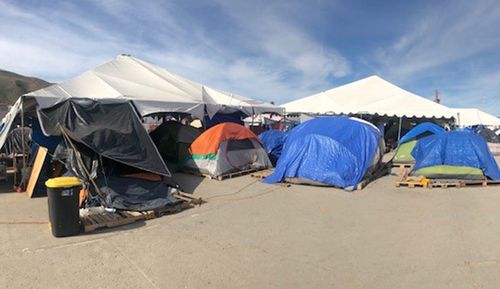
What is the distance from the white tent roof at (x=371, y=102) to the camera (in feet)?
83.3

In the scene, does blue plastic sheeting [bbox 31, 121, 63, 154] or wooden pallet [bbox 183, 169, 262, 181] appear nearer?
blue plastic sheeting [bbox 31, 121, 63, 154]

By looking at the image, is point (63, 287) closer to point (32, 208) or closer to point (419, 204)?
point (32, 208)

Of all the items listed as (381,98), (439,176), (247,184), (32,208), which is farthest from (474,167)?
(381,98)

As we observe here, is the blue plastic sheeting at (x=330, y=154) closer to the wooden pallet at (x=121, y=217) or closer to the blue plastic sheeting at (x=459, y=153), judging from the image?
the blue plastic sheeting at (x=459, y=153)

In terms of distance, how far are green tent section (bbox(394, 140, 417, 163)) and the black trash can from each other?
13.7m

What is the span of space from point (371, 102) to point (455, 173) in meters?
17.7

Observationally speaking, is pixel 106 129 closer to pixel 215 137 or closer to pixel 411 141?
pixel 215 137

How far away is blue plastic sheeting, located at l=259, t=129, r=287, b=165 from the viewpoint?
15.0 metres

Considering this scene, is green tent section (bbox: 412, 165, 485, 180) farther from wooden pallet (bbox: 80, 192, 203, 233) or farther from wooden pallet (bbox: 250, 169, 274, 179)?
wooden pallet (bbox: 80, 192, 203, 233)

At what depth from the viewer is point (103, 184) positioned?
793 cm

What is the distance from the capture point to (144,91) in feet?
45.3

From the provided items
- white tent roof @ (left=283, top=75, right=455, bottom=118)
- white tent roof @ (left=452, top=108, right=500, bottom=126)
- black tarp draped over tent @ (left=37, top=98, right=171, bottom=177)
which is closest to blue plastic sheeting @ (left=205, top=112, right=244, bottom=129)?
black tarp draped over tent @ (left=37, top=98, right=171, bottom=177)

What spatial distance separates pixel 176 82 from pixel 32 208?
10.3 m

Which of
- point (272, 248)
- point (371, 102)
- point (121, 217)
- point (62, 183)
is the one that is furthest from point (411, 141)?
point (62, 183)
